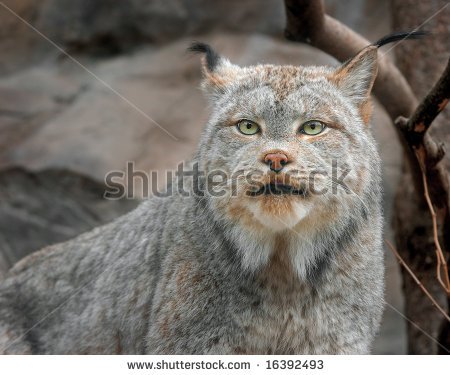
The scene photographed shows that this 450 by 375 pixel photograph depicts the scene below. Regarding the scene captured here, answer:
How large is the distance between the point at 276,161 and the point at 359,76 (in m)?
1.00

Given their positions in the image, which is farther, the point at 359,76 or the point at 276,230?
the point at 359,76

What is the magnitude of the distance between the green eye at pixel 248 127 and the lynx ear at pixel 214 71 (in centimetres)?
42

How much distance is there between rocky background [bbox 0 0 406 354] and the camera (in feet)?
28.4

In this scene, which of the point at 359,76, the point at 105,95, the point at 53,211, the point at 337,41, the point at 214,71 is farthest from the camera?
the point at 105,95

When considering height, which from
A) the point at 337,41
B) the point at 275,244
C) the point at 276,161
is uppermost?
the point at 337,41

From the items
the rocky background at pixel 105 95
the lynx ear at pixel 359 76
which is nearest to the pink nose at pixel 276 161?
the lynx ear at pixel 359 76

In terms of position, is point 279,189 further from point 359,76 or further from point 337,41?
point 337,41

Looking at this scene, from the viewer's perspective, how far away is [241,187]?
3969mm

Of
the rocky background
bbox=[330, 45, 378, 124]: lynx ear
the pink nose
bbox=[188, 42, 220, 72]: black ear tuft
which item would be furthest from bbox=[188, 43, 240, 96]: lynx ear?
the rocky background

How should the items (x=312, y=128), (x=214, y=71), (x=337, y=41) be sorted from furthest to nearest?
1. (x=337, y=41)
2. (x=214, y=71)
3. (x=312, y=128)

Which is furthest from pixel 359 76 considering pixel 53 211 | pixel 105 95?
pixel 105 95

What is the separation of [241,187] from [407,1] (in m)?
3.17

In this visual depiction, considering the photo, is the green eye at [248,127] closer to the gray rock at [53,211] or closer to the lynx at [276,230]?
the lynx at [276,230]

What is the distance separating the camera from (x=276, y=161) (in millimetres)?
3818
